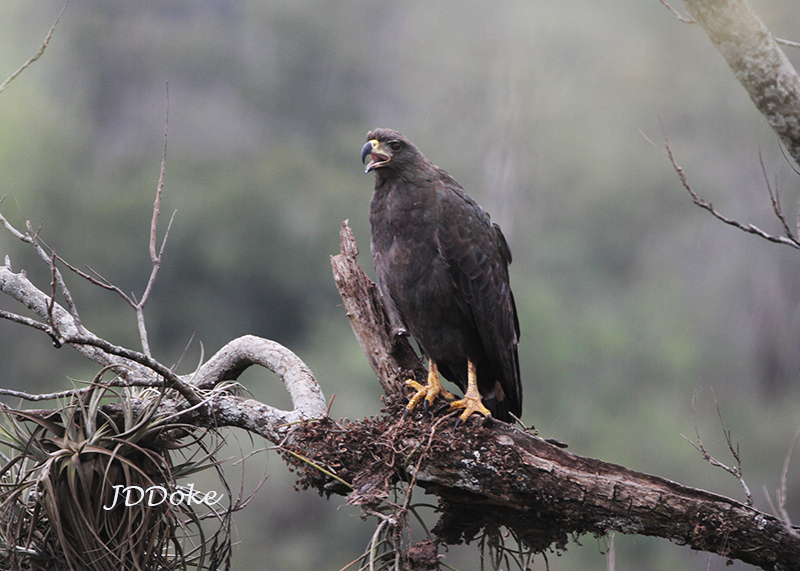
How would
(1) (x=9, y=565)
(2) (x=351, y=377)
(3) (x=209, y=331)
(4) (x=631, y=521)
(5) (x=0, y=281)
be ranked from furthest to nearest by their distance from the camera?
(3) (x=209, y=331), (2) (x=351, y=377), (5) (x=0, y=281), (1) (x=9, y=565), (4) (x=631, y=521)

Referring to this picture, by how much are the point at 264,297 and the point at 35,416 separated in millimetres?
9993

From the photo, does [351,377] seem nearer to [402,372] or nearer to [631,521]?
[402,372]

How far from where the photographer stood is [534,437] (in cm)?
270

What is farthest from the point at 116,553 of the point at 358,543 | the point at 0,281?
the point at 358,543

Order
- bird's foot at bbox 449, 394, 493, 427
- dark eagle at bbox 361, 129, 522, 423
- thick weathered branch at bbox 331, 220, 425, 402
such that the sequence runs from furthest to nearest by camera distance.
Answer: thick weathered branch at bbox 331, 220, 425, 402, dark eagle at bbox 361, 129, 522, 423, bird's foot at bbox 449, 394, 493, 427

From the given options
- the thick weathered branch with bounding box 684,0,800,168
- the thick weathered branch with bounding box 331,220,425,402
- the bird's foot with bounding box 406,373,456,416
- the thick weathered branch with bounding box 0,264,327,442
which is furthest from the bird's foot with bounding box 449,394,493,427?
the thick weathered branch with bounding box 684,0,800,168

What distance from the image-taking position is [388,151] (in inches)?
130

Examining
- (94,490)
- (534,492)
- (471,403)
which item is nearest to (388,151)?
(471,403)

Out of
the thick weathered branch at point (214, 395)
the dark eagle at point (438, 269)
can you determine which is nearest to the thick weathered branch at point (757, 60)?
the dark eagle at point (438, 269)

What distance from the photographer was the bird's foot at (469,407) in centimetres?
284

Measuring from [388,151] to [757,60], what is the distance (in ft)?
5.99

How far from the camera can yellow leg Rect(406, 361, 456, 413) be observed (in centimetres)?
308

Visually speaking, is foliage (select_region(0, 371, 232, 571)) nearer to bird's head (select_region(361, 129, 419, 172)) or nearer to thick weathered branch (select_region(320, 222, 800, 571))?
thick weathered branch (select_region(320, 222, 800, 571))

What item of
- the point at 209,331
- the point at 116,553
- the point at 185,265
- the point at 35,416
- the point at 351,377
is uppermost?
the point at 185,265
